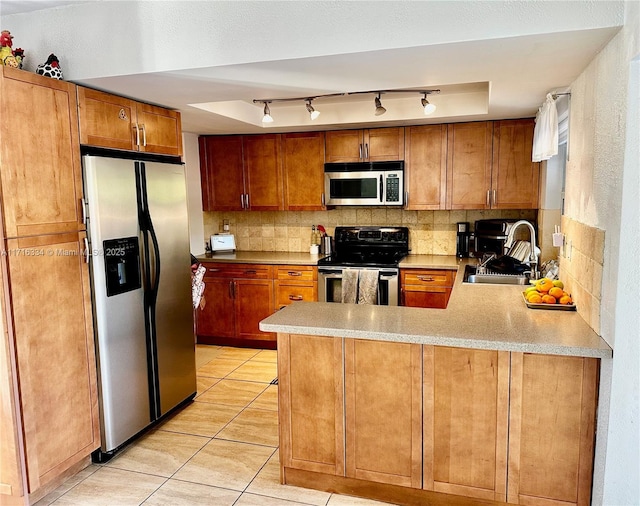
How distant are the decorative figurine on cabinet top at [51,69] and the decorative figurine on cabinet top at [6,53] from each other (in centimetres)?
13

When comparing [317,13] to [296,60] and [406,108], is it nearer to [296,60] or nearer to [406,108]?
[296,60]

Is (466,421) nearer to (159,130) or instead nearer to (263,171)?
(159,130)

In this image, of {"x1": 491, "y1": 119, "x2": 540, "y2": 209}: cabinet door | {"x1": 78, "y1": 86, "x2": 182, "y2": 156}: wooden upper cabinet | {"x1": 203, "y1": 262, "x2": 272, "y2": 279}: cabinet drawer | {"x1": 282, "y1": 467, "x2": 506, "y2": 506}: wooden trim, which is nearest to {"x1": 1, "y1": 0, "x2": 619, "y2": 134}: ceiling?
{"x1": 78, "y1": 86, "x2": 182, "y2": 156}: wooden upper cabinet

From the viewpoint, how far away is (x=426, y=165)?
14.9 ft

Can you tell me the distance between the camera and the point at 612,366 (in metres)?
1.93

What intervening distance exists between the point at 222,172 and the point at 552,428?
3.93 metres

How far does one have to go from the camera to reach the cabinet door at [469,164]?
4.38 meters

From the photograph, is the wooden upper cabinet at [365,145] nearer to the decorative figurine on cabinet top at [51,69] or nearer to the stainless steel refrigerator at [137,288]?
the stainless steel refrigerator at [137,288]

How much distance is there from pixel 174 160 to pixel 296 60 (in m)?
1.57

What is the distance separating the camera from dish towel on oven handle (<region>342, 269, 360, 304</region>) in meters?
4.54

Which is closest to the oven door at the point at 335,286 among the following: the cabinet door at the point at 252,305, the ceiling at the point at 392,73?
the cabinet door at the point at 252,305

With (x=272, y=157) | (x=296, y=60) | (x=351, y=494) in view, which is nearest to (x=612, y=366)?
(x=351, y=494)

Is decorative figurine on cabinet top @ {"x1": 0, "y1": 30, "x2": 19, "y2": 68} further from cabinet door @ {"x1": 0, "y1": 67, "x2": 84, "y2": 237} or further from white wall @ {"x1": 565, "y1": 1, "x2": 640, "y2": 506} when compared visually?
white wall @ {"x1": 565, "y1": 1, "x2": 640, "y2": 506}

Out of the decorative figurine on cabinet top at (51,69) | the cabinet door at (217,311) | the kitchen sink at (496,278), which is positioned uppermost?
the decorative figurine on cabinet top at (51,69)
